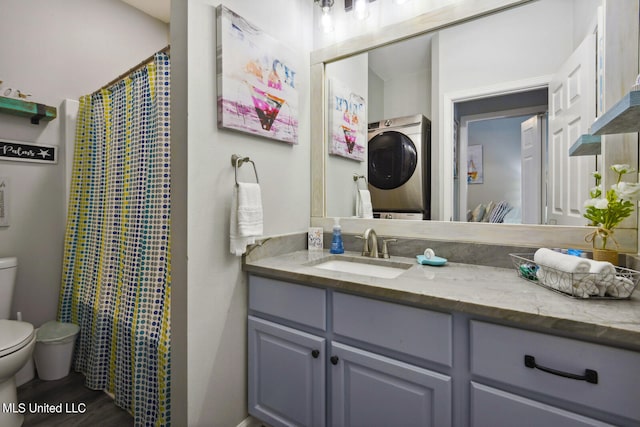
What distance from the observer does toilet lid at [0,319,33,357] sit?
1.34 m

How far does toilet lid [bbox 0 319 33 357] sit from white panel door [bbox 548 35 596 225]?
246cm

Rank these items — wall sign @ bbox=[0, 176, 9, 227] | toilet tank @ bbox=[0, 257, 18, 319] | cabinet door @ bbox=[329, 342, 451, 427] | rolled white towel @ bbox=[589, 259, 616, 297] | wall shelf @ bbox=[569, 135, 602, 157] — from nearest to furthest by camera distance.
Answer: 1. rolled white towel @ bbox=[589, 259, 616, 297]
2. cabinet door @ bbox=[329, 342, 451, 427]
3. wall shelf @ bbox=[569, 135, 602, 157]
4. toilet tank @ bbox=[0, 257, 18, 319]
5. wall sign @ bbox=[0, 176, 9, 227]

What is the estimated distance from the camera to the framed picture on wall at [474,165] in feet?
4.57

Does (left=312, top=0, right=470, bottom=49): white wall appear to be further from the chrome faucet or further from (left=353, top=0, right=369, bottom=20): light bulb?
the chrome faucet

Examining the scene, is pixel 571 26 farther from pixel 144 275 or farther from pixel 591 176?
pixel 144 275

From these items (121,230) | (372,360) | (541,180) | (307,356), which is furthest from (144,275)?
(541,180)

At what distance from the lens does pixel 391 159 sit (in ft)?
5.45

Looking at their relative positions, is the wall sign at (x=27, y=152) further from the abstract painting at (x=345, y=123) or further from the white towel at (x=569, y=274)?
the white towel at (x=569, y=274)

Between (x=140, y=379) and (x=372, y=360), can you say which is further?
(x=140, y=379)

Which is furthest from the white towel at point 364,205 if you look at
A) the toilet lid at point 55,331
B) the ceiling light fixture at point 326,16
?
the toilet lid at point 55,331

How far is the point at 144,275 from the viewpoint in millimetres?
1390

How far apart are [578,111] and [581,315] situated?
87cm

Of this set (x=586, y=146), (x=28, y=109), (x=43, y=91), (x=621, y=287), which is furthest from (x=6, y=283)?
(x=586, y=146)

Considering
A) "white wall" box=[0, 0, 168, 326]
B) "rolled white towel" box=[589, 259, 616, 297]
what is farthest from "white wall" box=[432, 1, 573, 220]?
"white wall" box=[0, 0, 168, 326]
